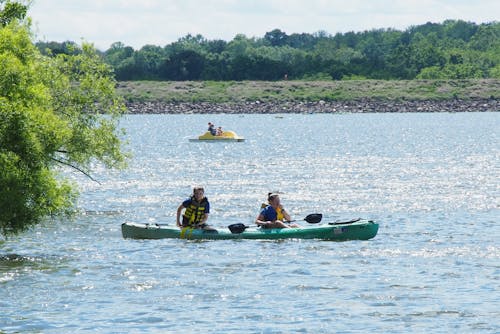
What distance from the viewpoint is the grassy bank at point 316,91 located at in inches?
7333

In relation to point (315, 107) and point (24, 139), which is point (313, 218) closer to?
point (24, 139)

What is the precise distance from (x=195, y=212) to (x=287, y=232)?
2820mm

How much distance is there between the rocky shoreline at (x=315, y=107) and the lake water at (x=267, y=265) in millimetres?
125644

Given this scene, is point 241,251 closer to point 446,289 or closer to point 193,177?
point 446,289

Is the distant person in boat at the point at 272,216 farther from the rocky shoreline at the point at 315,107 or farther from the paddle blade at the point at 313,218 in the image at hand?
the rocky shoreline at the point at 315,107

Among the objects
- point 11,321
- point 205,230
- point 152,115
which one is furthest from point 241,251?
point 152,115

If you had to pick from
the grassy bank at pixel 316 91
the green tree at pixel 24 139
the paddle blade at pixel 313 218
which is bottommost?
the paddle blade at pixel 313 218

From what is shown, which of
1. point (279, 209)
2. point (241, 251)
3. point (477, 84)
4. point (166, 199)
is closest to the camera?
point (241, 251)

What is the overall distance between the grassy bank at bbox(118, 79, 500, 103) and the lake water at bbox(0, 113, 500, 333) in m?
129

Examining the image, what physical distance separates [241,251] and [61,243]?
5.72 metres

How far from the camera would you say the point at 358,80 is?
196 meters

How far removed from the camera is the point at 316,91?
625 feet

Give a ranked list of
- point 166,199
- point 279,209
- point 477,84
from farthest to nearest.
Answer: point 477,84 → point 166,199 → point 279,209

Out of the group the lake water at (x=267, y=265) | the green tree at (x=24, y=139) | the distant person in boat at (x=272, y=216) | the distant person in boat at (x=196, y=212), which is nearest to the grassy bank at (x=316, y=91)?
the lake water at (x=267, y=265)
